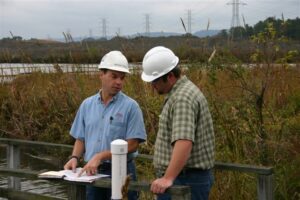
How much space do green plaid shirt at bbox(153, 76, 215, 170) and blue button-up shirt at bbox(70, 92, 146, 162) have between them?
0.45 meters

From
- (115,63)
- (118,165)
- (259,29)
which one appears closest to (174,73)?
(115,63)

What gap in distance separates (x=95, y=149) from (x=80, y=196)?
0.38 m

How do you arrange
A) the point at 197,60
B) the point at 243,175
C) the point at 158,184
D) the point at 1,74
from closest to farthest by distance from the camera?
the point at 158,184
the point at 243,175
the point at 197,60
the point at 1,74

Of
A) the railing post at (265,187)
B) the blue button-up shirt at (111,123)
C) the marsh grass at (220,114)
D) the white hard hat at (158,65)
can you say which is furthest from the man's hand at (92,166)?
the marsh grass at (220,114)

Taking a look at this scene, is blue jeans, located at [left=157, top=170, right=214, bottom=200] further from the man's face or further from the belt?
the man's face

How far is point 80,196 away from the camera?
4.07 metres

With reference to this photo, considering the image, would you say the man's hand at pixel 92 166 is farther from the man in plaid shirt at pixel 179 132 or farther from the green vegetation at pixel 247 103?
the green vegetation at pixel 247 103

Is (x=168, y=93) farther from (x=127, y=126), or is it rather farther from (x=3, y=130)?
(x=3, y=130)

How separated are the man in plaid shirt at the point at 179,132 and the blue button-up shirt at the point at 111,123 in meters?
0.45

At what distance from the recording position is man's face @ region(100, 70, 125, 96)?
415 cm

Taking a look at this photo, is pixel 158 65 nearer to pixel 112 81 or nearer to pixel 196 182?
pixel 112 81

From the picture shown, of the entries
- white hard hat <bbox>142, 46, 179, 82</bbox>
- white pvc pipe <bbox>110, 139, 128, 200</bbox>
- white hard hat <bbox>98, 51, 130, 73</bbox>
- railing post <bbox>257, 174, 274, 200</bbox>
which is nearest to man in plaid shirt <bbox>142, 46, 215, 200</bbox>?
white hard hat <bbox>142, 46, 179, 82</bbox>

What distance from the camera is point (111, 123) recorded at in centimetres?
421

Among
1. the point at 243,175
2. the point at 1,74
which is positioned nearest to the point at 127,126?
the point at 243,175
